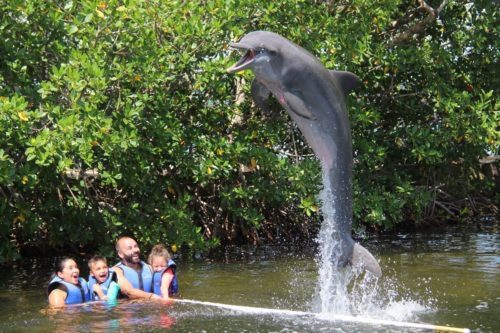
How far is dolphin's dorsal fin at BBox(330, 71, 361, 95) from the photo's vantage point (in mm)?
8031

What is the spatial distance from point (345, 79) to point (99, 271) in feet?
12.2

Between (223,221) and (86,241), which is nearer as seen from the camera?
(86,241)

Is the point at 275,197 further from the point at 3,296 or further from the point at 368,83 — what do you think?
the point at 3,296

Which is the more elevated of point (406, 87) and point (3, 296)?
point (406, 87)

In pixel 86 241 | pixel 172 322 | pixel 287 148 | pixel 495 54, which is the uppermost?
pixel 495 54

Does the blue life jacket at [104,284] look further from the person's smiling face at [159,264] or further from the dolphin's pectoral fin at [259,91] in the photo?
the dolphin's pectoral fin at [259,91]

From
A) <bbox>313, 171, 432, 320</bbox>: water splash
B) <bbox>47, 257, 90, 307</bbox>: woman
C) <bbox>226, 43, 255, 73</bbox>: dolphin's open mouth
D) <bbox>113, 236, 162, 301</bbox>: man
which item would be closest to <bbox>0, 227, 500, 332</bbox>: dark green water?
<bbox>313, 171, 432, 320</bbox>: water splash

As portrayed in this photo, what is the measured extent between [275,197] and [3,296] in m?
3.91

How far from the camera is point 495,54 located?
48.4 ft

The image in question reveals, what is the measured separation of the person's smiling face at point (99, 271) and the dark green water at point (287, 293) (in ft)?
1.52

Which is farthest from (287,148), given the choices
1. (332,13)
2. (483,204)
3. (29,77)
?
(483,204)

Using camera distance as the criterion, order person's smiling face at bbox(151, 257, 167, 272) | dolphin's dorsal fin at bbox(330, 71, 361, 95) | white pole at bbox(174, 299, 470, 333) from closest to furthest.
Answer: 1. dolphin's dorsal fin at bbox(330, 71, 361, 95)
2. white pole at bbox(174, 299, 470, 333)
3. person's smiling face at bbox(151, 257, 167, 272)

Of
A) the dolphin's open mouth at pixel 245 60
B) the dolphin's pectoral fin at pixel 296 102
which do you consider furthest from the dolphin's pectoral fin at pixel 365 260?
the dolphin's open mouth at pixel 245 60

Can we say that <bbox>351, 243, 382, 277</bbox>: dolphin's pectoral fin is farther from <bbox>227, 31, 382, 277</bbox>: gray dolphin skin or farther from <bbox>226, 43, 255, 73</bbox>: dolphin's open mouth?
<bbox>226, 43, 255, 73</bbox>: dolphin's open mouth
